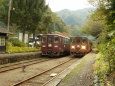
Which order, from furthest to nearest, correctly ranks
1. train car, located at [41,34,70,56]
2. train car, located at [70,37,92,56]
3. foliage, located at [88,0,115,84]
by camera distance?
train car, located at [70,37,92,56] < train car, located at [41,34,70,56] < foliage, located at [88,0,115,84]

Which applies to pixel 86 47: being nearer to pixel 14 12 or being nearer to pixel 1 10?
pixel 14 12

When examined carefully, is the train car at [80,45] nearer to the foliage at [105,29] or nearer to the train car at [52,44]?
the train car at [52,44]

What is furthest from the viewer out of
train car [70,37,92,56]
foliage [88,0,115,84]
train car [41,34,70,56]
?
train car [70,37,92,56]

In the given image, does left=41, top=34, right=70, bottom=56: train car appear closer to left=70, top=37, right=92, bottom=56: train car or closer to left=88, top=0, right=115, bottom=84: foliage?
left=70, top=37, right=92, bottom=56: train car

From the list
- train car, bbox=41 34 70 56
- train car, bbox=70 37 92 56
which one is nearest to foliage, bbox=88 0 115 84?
train car, bbox=41 34 70 56

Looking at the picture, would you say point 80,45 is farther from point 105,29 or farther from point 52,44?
point 105,29

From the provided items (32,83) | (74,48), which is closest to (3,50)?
(74,48)

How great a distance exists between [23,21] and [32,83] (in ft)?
107

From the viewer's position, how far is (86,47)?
1202 inches

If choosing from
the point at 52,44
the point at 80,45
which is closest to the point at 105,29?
the point at 52,44

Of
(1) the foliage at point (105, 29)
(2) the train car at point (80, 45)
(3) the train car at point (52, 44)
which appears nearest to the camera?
(1) the foliage at point (105, 29)

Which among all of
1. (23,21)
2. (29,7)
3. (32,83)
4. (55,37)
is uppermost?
(29,7)

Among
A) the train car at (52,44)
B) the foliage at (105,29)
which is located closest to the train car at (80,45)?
the train car at (52,44)

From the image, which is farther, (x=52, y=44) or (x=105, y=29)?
(x=52, y=44)
